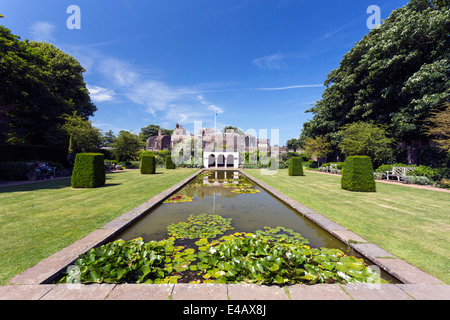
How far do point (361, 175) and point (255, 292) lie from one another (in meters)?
9.07

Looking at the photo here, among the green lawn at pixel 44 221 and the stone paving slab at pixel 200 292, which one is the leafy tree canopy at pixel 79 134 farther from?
the stone paving slab at pixel 200 292

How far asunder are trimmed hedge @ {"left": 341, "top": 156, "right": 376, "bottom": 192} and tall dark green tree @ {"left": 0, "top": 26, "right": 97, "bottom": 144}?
66.7ft

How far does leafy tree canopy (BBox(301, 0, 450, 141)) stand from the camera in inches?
489

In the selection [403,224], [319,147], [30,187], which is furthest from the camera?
[319,147]

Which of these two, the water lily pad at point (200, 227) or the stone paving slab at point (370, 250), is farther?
the water lily pad at point (200, 227)

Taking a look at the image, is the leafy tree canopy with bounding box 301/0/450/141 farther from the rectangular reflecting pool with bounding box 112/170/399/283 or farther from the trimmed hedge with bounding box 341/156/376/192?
the rectangular reflecting pool with bounding box 112/170/399/283

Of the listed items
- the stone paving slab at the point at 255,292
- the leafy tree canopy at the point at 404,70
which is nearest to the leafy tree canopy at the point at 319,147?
the leafy tree canopy at the point at 404,70

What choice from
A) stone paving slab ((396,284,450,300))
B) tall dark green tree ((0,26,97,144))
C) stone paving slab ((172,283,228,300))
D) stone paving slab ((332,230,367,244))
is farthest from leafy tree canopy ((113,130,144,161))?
stone paving slab ((396,284,450,300))

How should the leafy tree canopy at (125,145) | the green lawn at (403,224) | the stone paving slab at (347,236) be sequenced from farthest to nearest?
the leafy tree canopy at (125,145)
the stone paving slab at (347,236)
the green lawn at (403,224)

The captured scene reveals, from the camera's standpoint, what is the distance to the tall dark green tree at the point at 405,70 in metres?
12.4

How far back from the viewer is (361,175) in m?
8.69

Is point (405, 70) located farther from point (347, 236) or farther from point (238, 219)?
point (238, 219)

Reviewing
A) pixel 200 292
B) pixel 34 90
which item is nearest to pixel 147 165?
pixel 34 90
